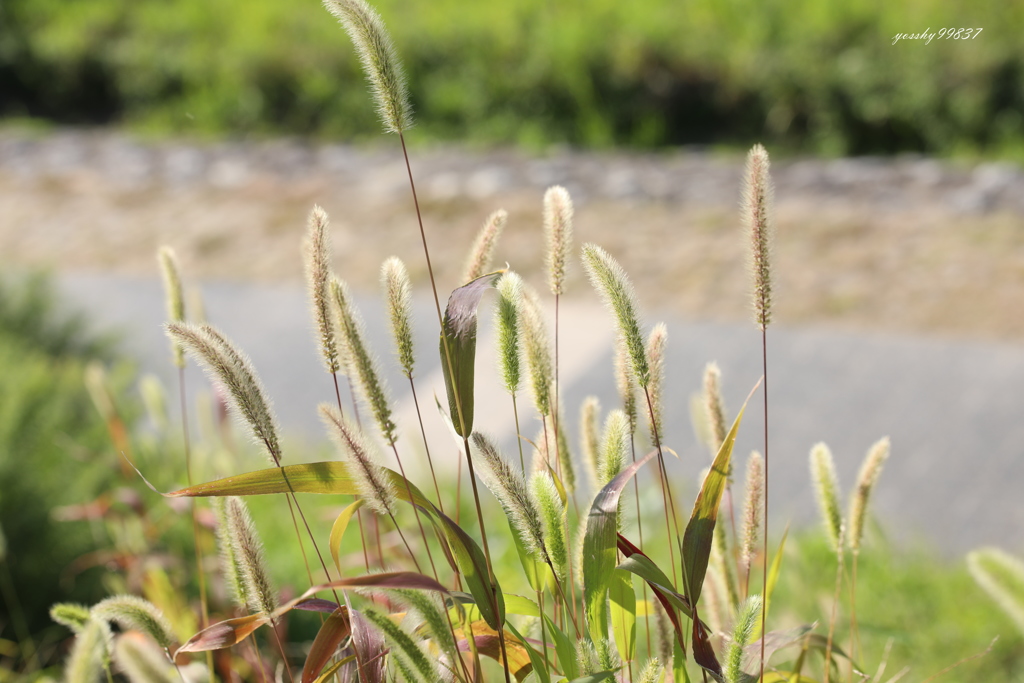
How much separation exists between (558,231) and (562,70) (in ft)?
22.7

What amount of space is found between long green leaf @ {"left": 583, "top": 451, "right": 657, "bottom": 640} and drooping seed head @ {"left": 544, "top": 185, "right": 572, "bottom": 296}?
0.21m

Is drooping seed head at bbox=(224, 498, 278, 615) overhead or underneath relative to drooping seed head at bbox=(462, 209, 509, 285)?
underneath

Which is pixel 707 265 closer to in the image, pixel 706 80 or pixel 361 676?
pixel 706 80

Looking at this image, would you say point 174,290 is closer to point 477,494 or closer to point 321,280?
point 321,280

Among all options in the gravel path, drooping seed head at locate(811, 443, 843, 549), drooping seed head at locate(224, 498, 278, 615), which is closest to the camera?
drooping seed head at locate(224, 498, 278, 615)

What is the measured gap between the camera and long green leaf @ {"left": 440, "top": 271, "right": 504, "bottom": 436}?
0.87 metres

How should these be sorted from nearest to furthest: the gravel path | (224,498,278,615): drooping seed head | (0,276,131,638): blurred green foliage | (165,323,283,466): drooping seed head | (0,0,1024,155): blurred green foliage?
1. (165,323,283,466): drooping seed head
2. (224,498,278,615): drooping seed head
3. (0,276,131,638): blurred green foliage
4. the gravel path
5. (0,0,1024,155): blurred green foliage

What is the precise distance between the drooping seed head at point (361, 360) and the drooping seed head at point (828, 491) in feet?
1.52

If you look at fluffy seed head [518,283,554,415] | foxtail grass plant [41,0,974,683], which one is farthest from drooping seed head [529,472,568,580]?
fluffy seed head [518,283,554,415]

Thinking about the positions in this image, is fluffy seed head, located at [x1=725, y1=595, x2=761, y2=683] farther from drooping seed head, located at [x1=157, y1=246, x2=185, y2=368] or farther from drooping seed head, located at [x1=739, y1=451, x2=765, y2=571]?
drooping seed head, located at [x1=157, y1=246, x2=185, y2=368]

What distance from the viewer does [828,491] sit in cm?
106

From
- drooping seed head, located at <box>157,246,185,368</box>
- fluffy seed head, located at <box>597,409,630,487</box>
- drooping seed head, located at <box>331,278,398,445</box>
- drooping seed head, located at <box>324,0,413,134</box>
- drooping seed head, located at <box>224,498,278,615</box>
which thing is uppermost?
drooping seed head, located at <box>324,0,413,134</box>

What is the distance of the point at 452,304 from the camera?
0.93m

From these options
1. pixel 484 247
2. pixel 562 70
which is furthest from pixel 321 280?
pixel 562 70
